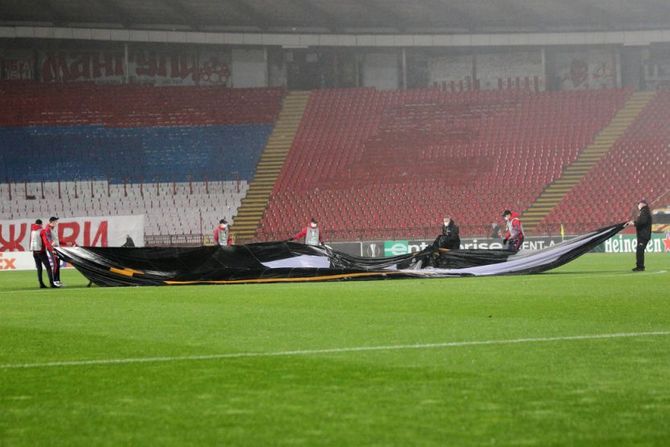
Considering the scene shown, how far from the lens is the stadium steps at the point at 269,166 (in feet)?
162

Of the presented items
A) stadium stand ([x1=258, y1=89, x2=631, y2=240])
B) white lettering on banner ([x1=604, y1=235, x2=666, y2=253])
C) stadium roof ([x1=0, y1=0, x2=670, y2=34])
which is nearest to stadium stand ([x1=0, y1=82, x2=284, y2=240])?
stadium stand ([x1=258, y1=89, x2=631, y2=240])

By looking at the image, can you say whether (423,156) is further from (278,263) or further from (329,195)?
(278,263)

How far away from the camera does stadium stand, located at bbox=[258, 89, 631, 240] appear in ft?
161

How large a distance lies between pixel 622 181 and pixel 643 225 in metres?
25.2

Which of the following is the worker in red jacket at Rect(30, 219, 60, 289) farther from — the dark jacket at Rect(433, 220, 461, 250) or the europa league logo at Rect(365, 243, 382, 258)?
the europa league logo at Rect(365, 243, 382, 258)

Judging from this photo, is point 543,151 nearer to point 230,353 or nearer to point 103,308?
point 103,308

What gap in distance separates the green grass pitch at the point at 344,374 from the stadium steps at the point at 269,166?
108 ft

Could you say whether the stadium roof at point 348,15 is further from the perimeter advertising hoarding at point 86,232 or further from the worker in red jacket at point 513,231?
the worker in red jacket at point 513,231

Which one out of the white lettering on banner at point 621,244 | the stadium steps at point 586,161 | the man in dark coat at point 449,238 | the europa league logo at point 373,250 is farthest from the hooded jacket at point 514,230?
the stadium steps at point 586,161

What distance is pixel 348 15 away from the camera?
57.4m

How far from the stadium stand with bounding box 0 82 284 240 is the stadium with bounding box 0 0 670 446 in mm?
113

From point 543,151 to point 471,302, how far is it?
3842 cm

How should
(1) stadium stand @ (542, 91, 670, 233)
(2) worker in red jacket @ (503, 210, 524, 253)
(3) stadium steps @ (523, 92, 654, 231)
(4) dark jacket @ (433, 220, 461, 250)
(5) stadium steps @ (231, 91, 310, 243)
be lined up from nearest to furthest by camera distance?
(4) dark jacket @ (433, 220, 461, 250) → (2) worker in red jacket @ (503, 210, 524, 253) → (1) stadium stand @ (542, 91, 670, 233) → (3) stadium steps @ (523, 92, 654, 231) → (5) stadium steps @ (231, 91, 310, 243)

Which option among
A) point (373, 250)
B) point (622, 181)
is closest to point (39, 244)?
point (373, 250)
